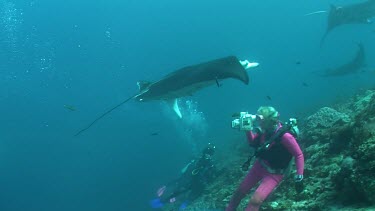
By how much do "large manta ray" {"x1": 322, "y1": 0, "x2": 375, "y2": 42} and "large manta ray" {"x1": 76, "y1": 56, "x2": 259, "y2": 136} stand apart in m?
11.4

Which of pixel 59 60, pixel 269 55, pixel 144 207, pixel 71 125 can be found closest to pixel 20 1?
pixel 59 60

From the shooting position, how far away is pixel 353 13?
17734 millimetres

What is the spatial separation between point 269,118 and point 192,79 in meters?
3.09

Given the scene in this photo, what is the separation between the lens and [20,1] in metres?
109

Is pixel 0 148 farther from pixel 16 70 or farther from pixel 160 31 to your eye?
pixel 160 31

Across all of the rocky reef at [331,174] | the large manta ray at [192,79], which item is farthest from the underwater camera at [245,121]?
the large manta ray at [192,79]

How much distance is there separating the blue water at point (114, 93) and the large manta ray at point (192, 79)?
12.5 metres

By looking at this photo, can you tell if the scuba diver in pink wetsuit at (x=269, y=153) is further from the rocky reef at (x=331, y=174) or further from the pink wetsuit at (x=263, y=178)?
the rocky reef at (x=331, y=174)

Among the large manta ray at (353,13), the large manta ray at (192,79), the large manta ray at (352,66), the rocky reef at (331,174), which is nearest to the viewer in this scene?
the rocky reef at (331,174)

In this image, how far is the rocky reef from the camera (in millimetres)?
4512

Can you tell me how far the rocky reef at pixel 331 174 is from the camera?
4.51 m

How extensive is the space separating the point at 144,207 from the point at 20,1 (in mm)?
108029

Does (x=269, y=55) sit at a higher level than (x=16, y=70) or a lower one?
lower

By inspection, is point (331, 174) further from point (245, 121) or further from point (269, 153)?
point (245, 121)
